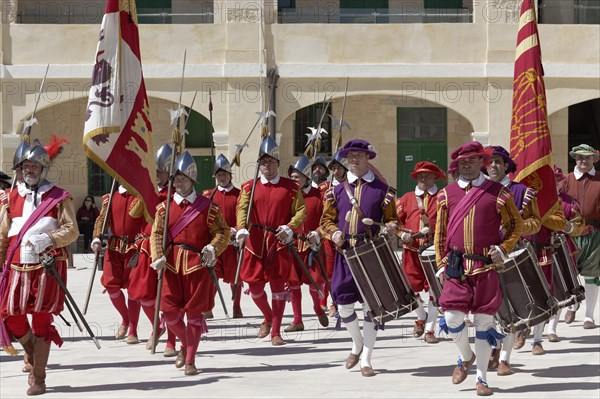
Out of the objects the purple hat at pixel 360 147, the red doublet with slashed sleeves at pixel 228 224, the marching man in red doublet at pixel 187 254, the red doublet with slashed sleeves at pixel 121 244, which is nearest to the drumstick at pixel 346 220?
the purple hat at pixel 360 147

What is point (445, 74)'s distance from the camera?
26.4 meters

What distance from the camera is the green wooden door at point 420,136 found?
30.2 m

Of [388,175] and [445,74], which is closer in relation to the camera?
[445,74]

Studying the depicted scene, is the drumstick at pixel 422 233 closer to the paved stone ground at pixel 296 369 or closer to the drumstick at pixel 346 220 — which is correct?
the paved stone ground at pixel 296 369

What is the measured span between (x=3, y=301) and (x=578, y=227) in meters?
5.94

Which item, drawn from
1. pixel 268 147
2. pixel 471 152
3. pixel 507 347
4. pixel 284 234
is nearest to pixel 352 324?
pixel 507 347

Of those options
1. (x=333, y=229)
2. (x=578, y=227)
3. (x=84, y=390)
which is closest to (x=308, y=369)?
(x=333, y=229)

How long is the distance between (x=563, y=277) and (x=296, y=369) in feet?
9.12

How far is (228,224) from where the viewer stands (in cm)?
1448

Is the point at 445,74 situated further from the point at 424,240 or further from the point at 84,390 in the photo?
the point at 84,390

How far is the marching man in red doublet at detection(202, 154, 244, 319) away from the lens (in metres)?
14.3

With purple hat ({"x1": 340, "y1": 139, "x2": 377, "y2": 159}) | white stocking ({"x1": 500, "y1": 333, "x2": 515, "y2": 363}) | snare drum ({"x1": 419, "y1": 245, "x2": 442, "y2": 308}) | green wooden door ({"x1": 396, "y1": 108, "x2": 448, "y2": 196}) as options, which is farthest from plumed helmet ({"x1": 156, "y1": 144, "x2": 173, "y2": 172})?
green wooden door ({"x1": 396, "y1": 108, "x2": 448, "y2": 196})

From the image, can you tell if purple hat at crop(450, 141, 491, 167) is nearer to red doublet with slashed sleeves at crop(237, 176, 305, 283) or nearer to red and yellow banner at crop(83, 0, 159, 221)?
red and yellow banner at crop(83, 0, 159, 221)

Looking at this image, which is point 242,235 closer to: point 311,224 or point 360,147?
point 360,147
